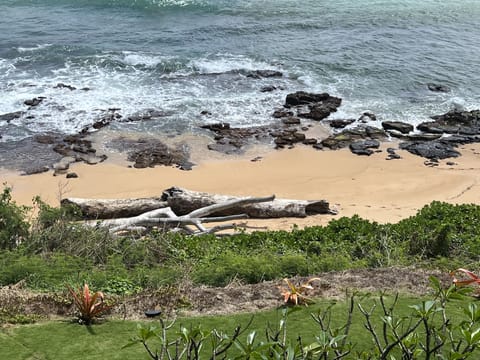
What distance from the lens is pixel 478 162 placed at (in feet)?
65.4

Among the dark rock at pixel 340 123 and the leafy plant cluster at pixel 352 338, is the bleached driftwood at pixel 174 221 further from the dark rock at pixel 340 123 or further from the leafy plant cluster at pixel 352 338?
the dark rock at pixel 340 123

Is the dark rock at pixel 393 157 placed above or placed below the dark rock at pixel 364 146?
below

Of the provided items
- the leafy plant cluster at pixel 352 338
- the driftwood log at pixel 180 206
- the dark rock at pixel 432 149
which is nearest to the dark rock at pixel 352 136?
the dark rock at pixel 432 149

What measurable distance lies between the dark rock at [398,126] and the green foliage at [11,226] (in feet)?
51.6

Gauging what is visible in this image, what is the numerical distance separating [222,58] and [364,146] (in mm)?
11946

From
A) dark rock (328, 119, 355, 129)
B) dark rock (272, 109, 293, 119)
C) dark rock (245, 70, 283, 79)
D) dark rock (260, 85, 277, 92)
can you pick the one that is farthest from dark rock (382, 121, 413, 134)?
dark rock (245, 70, 283, 79)

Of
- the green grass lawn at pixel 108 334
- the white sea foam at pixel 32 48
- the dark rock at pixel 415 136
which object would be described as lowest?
the dark rock at pixel 415 136

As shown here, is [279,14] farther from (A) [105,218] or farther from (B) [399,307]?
(B) [399,307]

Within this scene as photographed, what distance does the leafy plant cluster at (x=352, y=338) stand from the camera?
3344mm

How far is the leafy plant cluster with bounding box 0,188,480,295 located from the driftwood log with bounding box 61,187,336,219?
144 cm

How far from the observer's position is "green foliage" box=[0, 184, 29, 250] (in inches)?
407

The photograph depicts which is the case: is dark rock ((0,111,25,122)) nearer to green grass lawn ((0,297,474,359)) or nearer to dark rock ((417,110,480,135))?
dark rock ((417,110,480,135))

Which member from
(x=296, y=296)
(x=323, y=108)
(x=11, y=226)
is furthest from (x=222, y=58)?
(x=296, y=296)

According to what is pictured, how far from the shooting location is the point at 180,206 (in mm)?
14352
